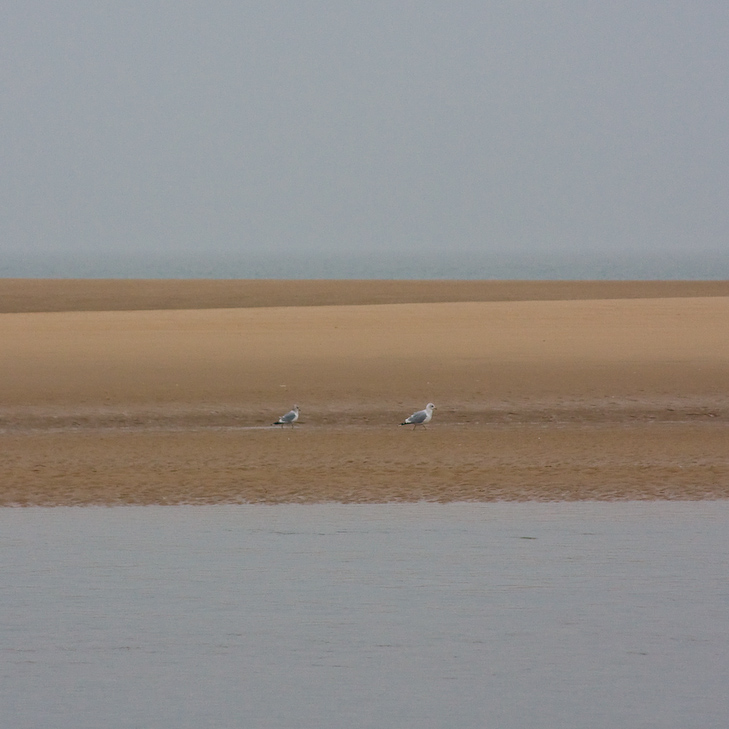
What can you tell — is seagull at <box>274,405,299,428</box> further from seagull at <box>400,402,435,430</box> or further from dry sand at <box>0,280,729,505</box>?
seagull at <box>400,402,435,430</box>

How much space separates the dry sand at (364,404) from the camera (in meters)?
11.6

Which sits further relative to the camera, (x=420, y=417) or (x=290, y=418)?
(x=290, y=418)

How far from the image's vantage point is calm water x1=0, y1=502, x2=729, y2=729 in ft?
20.2

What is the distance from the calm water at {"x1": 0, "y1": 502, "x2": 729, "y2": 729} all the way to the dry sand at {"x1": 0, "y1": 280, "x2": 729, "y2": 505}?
1.19 meters

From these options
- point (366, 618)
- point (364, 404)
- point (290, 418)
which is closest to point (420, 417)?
point (290, 418)

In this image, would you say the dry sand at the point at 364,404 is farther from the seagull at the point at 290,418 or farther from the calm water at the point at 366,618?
the calm water at the point at 366,618

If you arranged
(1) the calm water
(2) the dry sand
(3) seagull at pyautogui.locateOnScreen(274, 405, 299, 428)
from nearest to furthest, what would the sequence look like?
(1) the calm water < (2) the dry sand < (3) seagull at pyautogui.locateOnScreen(274, 405, 299, 428)

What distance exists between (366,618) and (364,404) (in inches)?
327

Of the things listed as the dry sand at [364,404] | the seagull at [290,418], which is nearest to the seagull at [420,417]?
the dry sand at [364,404]

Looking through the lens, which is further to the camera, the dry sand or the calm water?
the dry sand

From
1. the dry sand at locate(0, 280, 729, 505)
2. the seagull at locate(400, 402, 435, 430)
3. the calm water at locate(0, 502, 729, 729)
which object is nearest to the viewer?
the calm water at locate(0, 502, 729, 729)

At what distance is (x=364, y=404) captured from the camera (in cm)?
1572

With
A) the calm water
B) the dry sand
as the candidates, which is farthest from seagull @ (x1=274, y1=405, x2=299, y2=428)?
the calm water

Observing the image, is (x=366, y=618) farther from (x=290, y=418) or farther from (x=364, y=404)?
(x=364, y=404)
